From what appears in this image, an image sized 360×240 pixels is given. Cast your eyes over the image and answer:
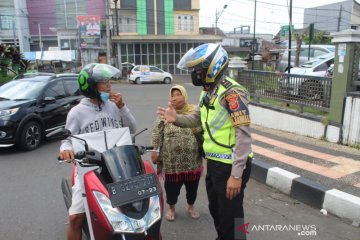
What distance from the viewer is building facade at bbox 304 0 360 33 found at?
134ft

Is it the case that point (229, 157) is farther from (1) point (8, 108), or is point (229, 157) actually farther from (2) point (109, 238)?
(1) point (8, 108)

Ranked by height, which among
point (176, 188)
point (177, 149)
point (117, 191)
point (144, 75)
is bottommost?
point (144, 75)

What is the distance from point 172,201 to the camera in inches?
148

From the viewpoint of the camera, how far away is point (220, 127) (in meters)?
2.56

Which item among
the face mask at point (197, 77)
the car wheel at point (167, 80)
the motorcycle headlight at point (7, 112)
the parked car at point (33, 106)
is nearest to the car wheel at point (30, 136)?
the parked car at point (33, 106)

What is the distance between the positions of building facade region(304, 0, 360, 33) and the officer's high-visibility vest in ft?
128

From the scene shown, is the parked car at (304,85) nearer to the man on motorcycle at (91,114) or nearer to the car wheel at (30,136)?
the man on motorcycle at (91,114)

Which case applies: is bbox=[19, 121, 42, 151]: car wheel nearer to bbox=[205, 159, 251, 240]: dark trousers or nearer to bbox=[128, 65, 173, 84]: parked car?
bbox=[205, 159, 251, 240]: dark trousers

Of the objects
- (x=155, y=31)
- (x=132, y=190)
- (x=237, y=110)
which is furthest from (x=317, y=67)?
(x=155, y=31)

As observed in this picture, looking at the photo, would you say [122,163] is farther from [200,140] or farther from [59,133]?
[200,140]

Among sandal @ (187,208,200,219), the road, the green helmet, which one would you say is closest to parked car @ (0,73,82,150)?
the road

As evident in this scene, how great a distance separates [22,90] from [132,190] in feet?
20.2

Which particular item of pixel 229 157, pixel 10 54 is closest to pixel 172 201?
pixel 229 157

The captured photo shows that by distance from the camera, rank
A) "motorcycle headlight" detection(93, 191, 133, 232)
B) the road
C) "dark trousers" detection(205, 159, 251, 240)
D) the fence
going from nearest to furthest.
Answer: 1. "motorcycle headlight" detection(93, 191, 133, 232)
2. "dark trousers" detection(205, 159, 251, 240)
3. the road
4. the fence
